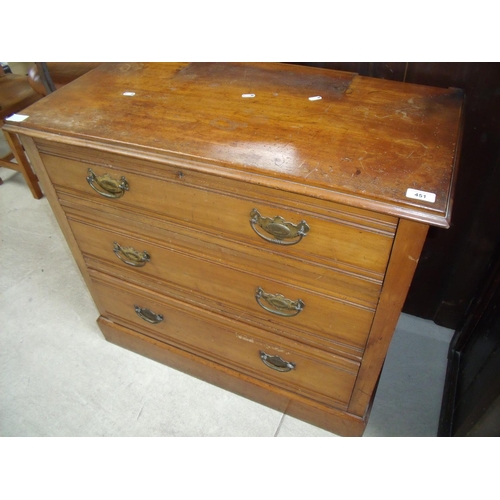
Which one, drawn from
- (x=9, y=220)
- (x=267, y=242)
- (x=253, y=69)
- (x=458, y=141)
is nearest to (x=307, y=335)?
(x=267, y=242)

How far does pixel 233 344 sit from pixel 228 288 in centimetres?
25

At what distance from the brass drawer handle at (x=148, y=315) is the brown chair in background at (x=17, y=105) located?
1356mm

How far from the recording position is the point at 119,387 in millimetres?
1564

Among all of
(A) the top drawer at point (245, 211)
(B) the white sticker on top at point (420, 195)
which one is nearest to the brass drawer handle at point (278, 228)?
(A) the top drawer at point (245, 211)

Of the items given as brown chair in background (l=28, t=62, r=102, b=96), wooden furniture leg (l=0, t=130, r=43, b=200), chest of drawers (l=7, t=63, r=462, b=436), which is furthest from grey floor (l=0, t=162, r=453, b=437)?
brown chair in background (l=28, t=62, r=102, b=96)

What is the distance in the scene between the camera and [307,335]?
45.5 inches

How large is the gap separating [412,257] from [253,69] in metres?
0.75

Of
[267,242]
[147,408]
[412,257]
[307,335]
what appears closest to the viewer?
[412,257]

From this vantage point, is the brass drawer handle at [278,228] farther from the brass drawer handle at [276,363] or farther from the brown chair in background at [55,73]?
the brown chair in background at [55,73]

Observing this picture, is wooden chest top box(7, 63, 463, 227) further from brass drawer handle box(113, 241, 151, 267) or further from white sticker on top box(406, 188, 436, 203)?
brass drawer handle box(113, 241, 151, 267)

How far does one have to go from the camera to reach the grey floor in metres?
1.44

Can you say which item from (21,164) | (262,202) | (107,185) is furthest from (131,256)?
(21,164)

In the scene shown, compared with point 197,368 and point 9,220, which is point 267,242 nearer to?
point 197,368

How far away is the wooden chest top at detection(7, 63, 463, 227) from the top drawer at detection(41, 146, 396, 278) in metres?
0.05
